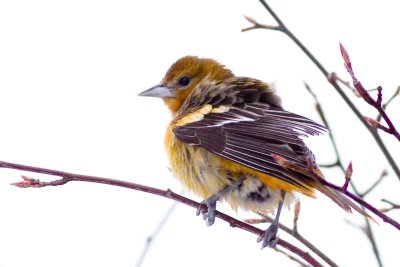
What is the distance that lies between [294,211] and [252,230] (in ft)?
1.50

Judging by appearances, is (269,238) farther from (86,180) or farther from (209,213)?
(86,180)

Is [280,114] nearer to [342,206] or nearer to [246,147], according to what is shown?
[246,147]

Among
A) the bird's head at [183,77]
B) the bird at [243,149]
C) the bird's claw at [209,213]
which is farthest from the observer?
the bird's head at [183,77]

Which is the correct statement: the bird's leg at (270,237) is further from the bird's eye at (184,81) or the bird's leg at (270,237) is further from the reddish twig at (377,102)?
the bird's eye at (184,81)

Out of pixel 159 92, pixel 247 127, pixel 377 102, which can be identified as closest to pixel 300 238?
pixel 247 127

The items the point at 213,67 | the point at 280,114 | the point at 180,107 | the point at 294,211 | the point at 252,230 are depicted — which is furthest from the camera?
the point at 213,67

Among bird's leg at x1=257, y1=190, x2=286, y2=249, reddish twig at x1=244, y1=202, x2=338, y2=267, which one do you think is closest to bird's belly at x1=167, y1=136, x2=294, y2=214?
reddish twig at x1=244, y1=202, x2=338, y2=267

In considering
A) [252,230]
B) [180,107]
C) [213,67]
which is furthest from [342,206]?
[213,67]

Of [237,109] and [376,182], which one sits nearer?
[376,182]

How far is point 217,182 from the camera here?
427cm

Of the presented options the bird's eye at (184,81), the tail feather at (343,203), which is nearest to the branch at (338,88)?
the tail feather at (343,203)

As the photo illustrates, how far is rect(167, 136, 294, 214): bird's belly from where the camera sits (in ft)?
13.8

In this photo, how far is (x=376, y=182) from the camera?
158 inches

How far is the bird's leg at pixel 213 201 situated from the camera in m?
4.12
